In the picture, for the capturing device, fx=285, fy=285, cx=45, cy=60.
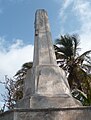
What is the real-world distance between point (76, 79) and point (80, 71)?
665mm

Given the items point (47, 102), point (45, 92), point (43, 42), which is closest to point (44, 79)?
point (45, 92)

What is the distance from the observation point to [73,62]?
21.5 meters

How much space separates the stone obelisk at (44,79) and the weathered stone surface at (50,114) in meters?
0.50

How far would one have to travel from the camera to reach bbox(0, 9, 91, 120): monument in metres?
6.51

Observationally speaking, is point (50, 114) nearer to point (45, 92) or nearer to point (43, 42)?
point (45, 92)

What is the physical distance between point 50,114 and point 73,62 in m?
15.2

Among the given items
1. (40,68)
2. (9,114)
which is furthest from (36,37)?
(9,114)

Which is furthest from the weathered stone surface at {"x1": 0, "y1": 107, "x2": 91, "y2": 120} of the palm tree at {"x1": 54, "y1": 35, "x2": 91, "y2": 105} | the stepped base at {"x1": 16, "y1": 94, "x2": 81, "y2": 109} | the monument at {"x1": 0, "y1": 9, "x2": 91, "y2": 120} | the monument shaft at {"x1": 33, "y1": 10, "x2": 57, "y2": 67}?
the palm tree at {"x1": 54, "y1": 35, "x2": 91, "y2": 105}

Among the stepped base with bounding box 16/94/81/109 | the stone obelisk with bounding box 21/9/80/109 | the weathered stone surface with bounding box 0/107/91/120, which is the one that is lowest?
the weathered stone surface with bounding box 0/107/91/120

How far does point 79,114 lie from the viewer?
21.9ft

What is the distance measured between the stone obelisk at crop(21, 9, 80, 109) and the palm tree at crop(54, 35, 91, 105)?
1166cm

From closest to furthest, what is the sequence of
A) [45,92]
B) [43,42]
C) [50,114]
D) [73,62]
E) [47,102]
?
1. [50,114]
2. [47,102]
3. [45,92]
4. [43,42]
5. [73,62]

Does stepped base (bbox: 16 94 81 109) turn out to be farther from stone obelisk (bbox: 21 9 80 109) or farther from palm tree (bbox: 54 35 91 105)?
palm tree (bbox: 54 35 91 105)

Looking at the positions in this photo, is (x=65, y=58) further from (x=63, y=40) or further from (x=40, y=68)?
(x=40, y=68)
